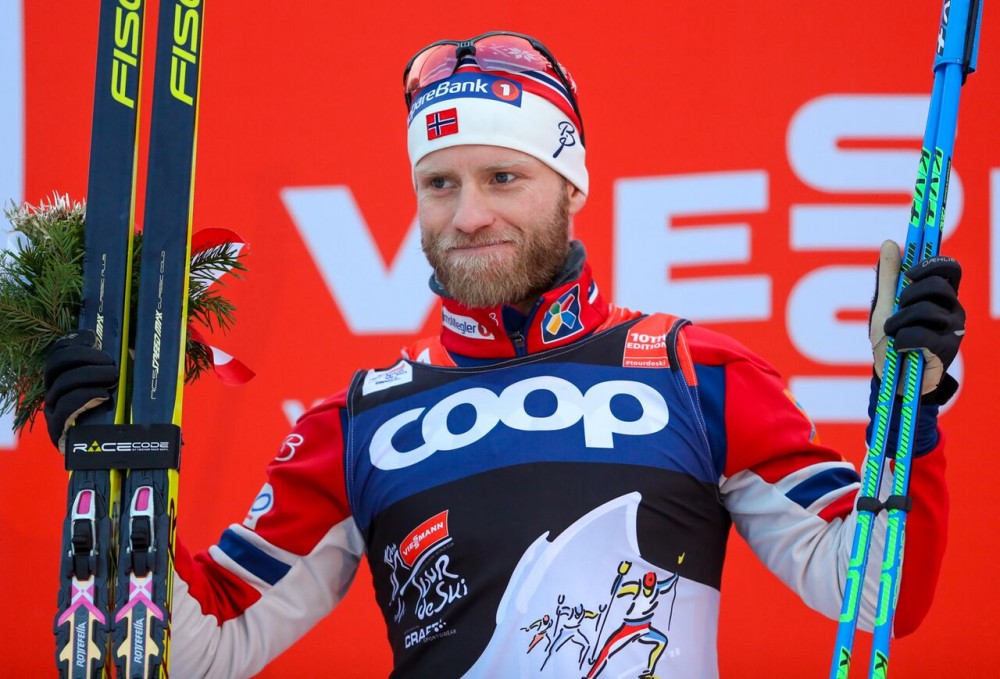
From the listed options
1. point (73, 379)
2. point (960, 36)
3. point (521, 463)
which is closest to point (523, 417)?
point (521, 463)

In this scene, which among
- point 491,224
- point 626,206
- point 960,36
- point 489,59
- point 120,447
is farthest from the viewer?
point 626,206

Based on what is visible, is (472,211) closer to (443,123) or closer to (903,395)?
(443,123)

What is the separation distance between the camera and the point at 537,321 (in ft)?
6.13

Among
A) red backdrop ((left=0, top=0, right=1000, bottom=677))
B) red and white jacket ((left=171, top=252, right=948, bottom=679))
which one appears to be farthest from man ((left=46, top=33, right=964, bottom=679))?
red backdrop ((left=0, top=0, right=1000, bottom=677))

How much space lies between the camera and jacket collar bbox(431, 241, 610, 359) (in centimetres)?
187

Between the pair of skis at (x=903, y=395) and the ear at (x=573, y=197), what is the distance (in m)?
0.56

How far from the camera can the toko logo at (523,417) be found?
177 centimetres

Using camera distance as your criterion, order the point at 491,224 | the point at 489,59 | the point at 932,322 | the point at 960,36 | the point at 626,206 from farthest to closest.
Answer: the point at 626,206
the point at 489,59
the point at 491,224
the point at 960,36
the point at 932,322

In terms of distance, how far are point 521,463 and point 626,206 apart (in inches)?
44.3

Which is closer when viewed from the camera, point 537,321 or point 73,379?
point 73,379

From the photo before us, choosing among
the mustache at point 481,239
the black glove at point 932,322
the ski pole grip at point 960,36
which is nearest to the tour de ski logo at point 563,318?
the mustache at point 481,239

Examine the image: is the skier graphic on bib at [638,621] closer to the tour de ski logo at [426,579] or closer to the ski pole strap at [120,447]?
the tour de ski logo at [426,579]

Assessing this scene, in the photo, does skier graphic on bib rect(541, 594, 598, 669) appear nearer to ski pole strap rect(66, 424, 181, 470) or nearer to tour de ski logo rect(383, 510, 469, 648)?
tour de ski logo rect(383, 510, 469, 648)

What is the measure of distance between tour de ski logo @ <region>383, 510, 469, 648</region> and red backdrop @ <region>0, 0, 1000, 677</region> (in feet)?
3.14
